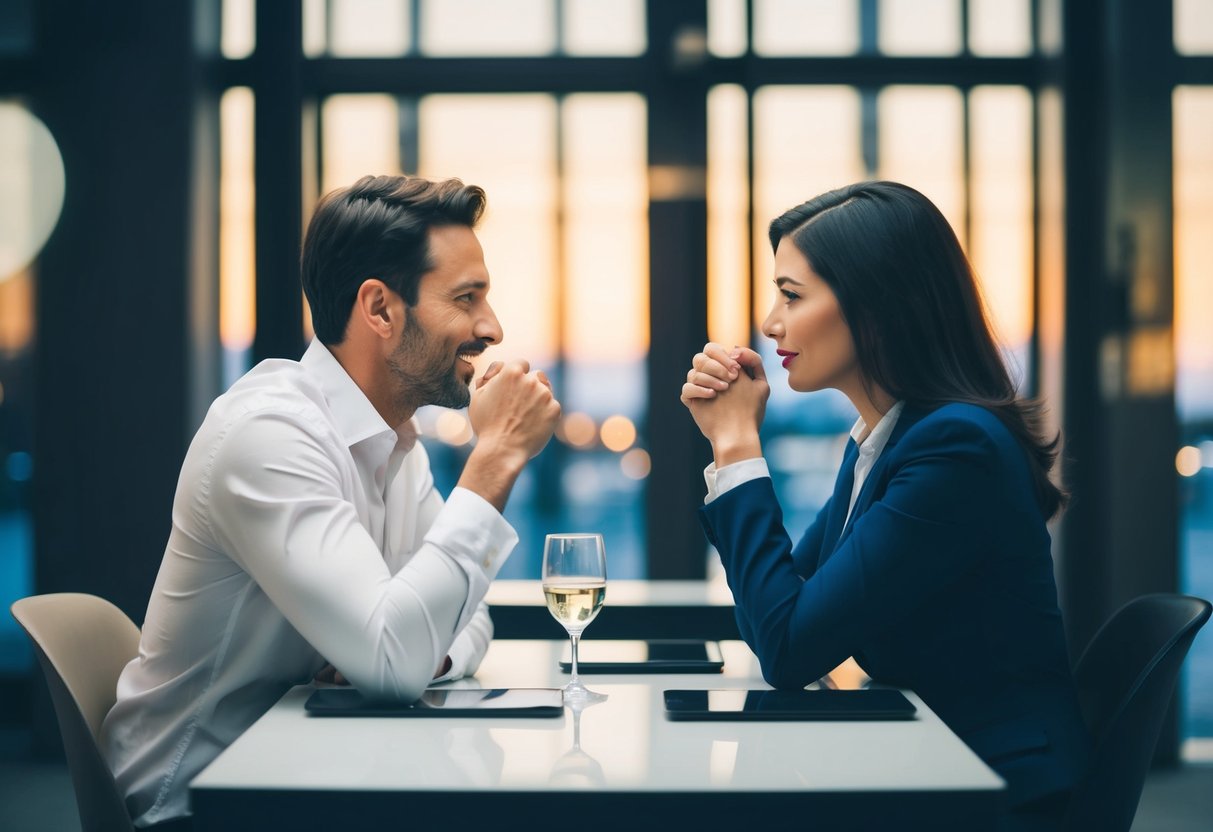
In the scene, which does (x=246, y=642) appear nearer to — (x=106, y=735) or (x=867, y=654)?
(x=106, y=735)

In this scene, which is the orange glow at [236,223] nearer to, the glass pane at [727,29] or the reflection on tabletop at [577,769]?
the glass pane at [727,29]

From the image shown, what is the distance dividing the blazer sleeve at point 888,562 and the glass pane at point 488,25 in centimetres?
285

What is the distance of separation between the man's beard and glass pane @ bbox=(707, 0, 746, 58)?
7.81 feet

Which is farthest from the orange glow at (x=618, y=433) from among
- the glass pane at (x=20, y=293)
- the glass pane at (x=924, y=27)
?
the glass pane at (x=20, y=293)

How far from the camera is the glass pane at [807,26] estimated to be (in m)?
3.78

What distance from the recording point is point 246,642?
147cm

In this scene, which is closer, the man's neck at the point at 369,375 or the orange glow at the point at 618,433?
the man's neck at the point at 369,375

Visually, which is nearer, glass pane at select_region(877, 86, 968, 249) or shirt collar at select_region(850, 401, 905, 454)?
shirt collar at select_region(850, 401, 905, 454)

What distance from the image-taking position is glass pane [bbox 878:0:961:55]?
3.81m

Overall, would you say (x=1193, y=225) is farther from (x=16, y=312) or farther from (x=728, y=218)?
(x=16, y=312)

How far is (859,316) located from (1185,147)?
268 centimetres

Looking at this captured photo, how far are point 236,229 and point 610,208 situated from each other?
1.33 meters

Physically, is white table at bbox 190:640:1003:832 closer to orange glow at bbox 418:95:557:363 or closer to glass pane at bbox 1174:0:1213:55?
orange glow at bbox 418:95:557:363

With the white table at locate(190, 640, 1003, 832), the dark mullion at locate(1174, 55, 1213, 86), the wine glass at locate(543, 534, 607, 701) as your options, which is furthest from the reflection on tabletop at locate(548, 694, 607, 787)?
the dark mullion at locate(1174, 55, 1213, 86)
